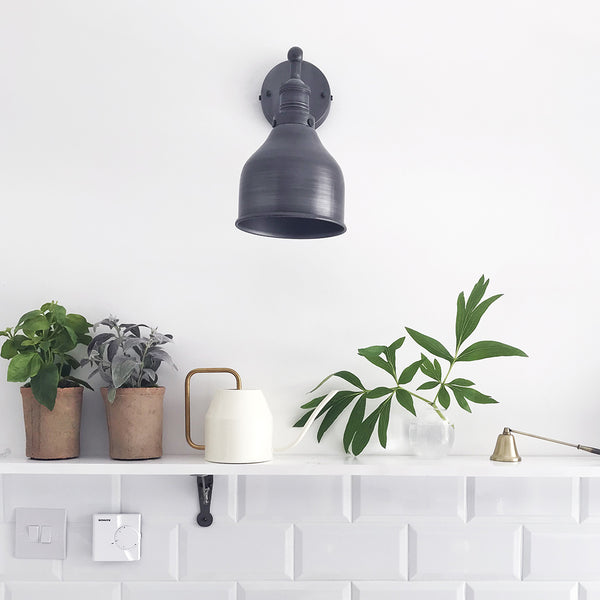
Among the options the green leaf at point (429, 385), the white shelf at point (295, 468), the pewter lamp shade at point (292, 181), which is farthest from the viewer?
the green leaf at point (429, 385)

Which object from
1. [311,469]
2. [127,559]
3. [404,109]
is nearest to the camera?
[311,469]

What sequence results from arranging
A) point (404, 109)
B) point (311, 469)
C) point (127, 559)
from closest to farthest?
point (311, 469) → point (127, 559) → point (404, 109)

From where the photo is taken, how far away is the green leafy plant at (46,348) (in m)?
1.24

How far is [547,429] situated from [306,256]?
22.8 inches

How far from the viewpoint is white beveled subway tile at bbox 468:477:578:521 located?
4.56 ft

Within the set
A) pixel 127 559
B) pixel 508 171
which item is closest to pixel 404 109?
pixel 508 171

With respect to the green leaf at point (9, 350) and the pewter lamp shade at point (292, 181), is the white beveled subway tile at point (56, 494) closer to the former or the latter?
the green leaf at point (9, 350)

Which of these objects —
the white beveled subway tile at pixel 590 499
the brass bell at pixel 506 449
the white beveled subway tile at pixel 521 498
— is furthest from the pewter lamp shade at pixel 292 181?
the white beveled subway tile at pixel 590 499

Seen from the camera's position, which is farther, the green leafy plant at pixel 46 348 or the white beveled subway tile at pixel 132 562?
the white beveled subway tile at pixel 132 562

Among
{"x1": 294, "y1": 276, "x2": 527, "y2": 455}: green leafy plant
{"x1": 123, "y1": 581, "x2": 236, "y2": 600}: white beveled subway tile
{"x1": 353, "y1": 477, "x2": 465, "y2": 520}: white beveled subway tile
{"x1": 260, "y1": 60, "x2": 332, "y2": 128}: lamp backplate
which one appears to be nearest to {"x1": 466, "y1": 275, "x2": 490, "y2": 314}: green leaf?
{"x1": 294, "y1": 276, "x2": 527, "y2": 455}: green leafy plant

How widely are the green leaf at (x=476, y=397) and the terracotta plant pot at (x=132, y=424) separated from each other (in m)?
0.56

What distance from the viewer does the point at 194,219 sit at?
1427mm

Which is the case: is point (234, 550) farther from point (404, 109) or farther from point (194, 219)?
point (404, 109)

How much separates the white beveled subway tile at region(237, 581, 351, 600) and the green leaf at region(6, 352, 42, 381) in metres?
0.55
